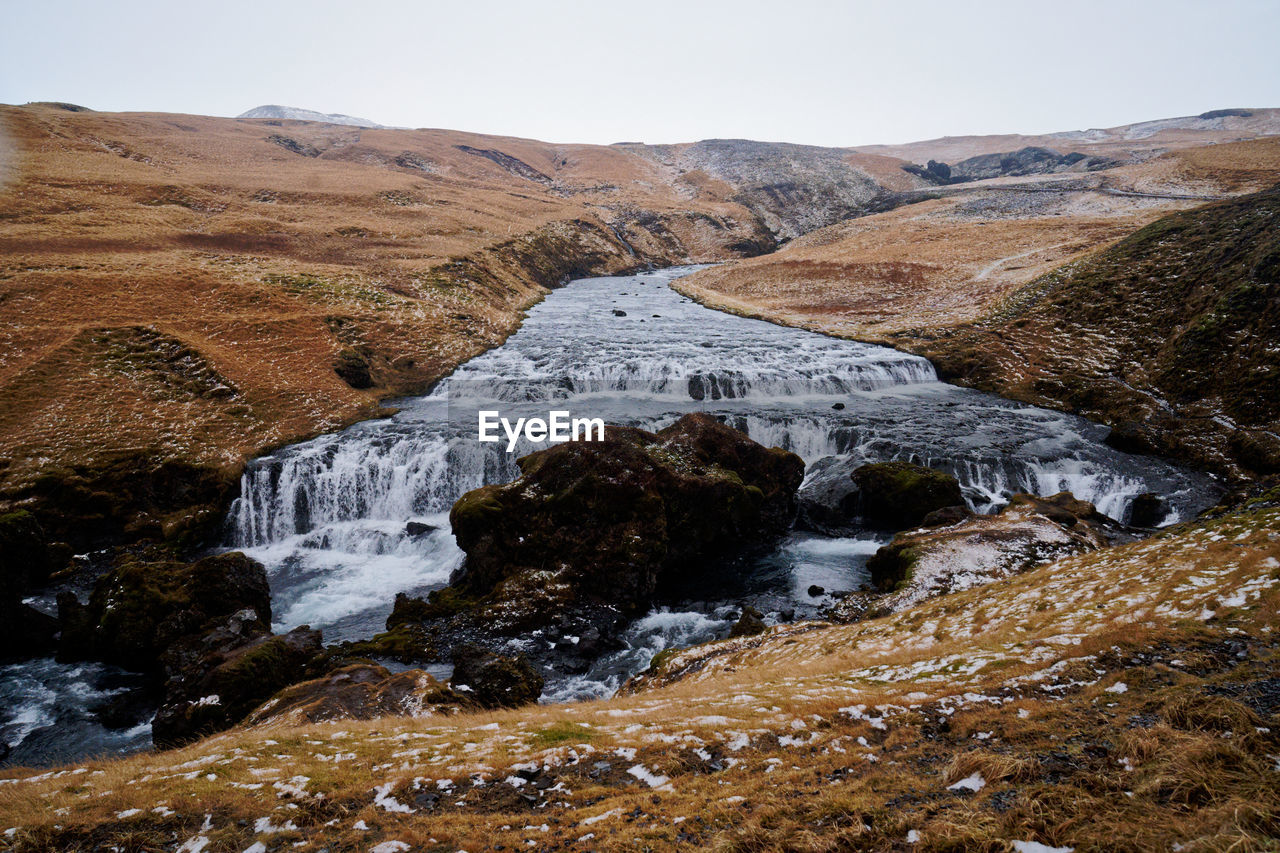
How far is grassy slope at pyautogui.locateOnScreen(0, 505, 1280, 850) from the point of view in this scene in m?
5.48

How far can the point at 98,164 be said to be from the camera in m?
75.7

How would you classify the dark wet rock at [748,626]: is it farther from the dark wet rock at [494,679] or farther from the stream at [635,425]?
the dark wet rock at [494,679]

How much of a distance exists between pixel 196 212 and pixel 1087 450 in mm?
89425

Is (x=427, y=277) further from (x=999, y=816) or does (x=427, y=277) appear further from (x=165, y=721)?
(x=999, y=816)

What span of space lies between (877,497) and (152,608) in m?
28.4

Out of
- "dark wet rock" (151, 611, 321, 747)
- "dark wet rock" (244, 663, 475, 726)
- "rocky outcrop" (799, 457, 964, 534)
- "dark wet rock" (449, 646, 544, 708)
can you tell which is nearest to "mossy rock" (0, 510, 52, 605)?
"dark wet rock" (151, 611, 321, 747)

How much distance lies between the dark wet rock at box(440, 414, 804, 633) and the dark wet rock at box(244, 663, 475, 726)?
17.7ft

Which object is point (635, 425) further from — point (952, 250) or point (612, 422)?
point (952, 250)

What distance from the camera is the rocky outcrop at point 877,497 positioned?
2498cm

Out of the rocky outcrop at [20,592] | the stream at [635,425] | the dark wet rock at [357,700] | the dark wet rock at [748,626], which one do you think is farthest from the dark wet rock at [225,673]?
the dark wet rock at [748,626]

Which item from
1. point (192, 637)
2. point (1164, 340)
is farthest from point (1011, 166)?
point (192, 637)

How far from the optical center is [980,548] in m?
19.7

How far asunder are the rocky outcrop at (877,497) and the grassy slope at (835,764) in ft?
40.6

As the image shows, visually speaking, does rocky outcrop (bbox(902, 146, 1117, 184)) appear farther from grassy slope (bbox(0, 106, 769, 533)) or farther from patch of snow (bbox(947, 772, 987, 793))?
patch of snow (bbox(947, 772, 987, 793))
